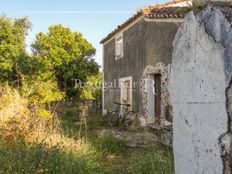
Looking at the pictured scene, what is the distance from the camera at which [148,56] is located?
14594 mm

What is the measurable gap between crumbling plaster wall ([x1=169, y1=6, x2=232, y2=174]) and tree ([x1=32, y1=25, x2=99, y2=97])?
2393cm

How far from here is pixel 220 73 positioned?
2402mm

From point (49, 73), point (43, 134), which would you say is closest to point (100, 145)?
point (43, 134)

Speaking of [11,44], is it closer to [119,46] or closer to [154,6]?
[119,46]

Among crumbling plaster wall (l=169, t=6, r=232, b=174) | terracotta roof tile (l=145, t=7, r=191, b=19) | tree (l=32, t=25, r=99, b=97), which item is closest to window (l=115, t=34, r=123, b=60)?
terracotta roof tile (l=145, t=7, r=191, b=19)

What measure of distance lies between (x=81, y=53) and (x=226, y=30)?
25.7 meters

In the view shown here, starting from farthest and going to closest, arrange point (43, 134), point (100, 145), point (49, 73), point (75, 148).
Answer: point (49, 73)
point (100, 145)
point (43, 134)
point (75, 148)

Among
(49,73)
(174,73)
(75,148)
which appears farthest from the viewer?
(49,73)

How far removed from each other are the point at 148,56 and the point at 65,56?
1335 centimetres

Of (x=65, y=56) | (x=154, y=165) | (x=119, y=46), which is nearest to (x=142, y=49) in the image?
(x=119, y=46)

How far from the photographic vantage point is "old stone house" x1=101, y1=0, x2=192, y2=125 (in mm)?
13570

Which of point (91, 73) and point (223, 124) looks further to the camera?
point (91, 73)

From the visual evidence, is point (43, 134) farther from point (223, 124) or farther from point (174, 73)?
point (223, 124)

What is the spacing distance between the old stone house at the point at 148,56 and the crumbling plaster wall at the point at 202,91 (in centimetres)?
911
